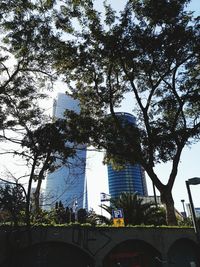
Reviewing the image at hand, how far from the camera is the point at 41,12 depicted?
1431 centimetres

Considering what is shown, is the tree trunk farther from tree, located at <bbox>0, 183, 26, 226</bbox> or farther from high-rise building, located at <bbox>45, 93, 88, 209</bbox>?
tree, located at <bbox>0, 183, 26, 226</bbox>

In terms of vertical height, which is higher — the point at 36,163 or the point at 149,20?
the point at 149,20

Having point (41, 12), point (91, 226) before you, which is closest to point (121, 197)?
point (91, 226)

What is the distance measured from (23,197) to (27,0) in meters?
9.15

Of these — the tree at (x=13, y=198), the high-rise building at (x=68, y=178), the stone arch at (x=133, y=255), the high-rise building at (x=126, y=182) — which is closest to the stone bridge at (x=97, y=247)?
the stone arch at (x=133, y=255)

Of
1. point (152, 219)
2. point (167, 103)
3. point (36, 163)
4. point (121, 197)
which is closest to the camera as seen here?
point (36, 163)

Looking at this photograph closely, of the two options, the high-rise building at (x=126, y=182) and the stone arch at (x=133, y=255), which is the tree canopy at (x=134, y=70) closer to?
the stone arch at (x=133, y=255)

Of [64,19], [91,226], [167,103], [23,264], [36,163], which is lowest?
[23,264]

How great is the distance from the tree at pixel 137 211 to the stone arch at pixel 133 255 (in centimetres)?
990

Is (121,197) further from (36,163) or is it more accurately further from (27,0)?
(27,0)

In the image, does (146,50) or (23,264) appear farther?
(146,50)

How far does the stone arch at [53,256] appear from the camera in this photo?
12.5 meters

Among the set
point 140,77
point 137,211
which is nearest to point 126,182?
point 137,211

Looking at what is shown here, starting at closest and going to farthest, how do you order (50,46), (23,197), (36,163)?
1. (23,197)
2. (36,163)
3. (50,46)
